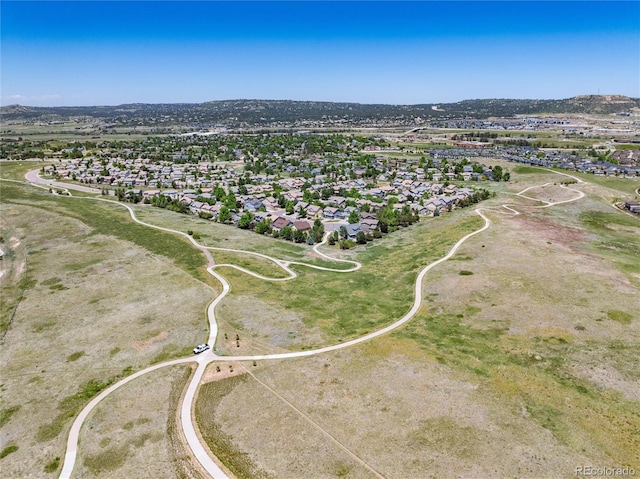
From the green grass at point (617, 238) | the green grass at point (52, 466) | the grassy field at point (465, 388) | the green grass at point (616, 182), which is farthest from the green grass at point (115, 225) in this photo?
the green grass at point (616, 182)

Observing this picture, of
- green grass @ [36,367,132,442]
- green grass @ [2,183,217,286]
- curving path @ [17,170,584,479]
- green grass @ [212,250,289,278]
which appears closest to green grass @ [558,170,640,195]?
curving path @ [17,170,584,479]

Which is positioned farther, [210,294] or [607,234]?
[607,234]

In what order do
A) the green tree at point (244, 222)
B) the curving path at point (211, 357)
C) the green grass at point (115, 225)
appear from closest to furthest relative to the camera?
the curving path at point (211, 357) → the green grass at point (115, 225) → the green tree at point (244, 222)

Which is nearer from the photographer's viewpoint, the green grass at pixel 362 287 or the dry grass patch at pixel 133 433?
the dry grass patch at pixel 133 433

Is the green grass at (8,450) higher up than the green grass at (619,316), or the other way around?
the green grass at (619,316)

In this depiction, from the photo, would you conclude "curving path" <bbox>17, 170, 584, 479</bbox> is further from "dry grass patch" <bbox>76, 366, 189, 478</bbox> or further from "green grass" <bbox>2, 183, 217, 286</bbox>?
"green grass" <bbox>2, 183, 217, 286</bbox>

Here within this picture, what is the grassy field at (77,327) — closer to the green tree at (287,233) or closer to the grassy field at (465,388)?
the grassy field at (465,388)

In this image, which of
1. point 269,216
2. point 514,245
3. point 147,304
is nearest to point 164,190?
point 269,216

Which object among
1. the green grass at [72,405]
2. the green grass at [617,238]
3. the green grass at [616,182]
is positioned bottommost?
the green grass at [72,405]

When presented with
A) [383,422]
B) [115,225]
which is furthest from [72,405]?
[115,225]

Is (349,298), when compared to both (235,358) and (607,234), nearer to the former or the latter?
(235,358)

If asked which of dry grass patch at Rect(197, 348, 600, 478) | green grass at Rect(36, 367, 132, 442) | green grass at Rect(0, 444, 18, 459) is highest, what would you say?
dry grass patch at Rect(197, 348, 600, 478)
